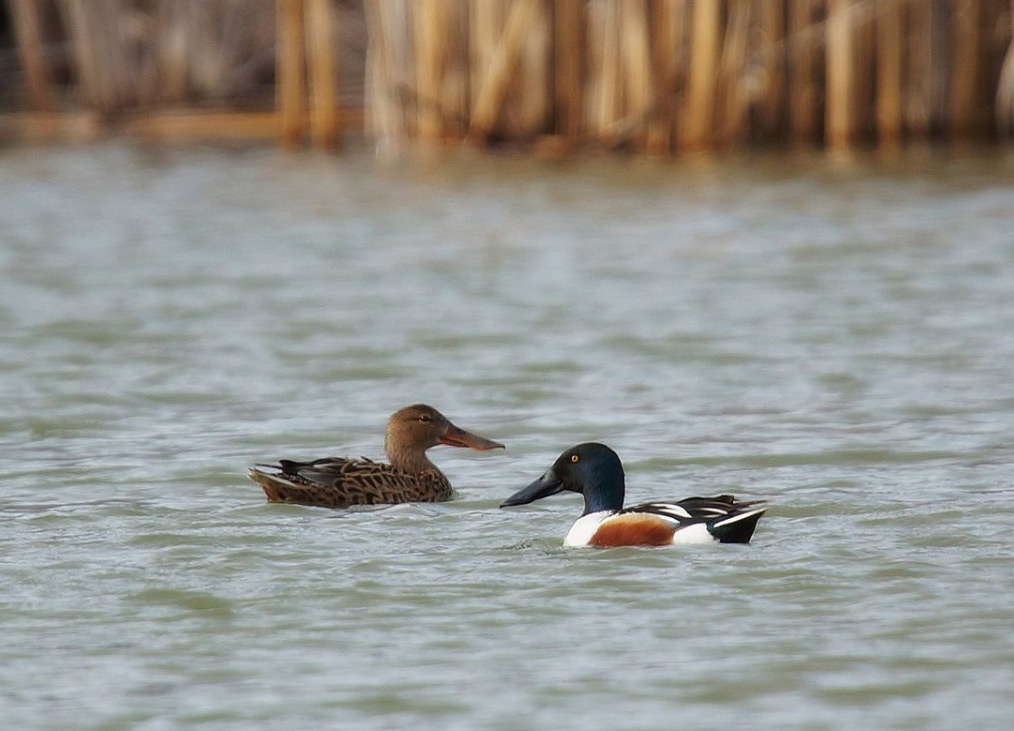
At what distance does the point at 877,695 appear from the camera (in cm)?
518

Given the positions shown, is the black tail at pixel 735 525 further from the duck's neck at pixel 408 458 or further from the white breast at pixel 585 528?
the duck's neck at pixel 408 458

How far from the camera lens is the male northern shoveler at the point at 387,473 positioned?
739 centimetres

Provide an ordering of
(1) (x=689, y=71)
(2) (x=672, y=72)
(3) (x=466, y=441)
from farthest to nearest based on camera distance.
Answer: (1) (x=689, y=71), (2) (x=672, y=72), (3) (x=466, y=441)

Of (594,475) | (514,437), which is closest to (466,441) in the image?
(514,437)

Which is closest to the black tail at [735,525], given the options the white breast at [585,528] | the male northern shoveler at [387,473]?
the white breast at [585,528]

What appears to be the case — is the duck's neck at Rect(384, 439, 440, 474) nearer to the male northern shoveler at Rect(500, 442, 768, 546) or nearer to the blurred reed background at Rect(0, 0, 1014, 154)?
the male northern shoveler at Rect(500, 442, 768, 546)

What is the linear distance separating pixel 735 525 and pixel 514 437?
2419 millimetres

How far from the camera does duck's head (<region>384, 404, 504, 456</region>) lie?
796 cm

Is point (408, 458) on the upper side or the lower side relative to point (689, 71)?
lower

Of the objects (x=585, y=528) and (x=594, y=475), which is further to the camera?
(x=594, y=475)

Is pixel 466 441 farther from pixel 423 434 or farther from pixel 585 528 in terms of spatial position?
pixel 585 528

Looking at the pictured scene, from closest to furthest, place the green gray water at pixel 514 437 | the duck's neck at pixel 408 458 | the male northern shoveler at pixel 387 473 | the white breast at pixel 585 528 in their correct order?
the green gray water at pixel 514 437 → the white breast at pixel 585 528 → the male northern shoveler at pixel 387 473 → the duck's neck at pixel 408 458

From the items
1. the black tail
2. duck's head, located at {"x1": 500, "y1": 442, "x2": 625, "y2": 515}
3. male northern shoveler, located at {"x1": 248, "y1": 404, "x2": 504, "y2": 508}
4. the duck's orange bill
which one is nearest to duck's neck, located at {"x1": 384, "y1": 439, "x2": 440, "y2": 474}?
male northern shoveler, located at {"x1": 248, "y1": 404, "x2": 504, "y2": 508}

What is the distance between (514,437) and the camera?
8.85 m
